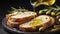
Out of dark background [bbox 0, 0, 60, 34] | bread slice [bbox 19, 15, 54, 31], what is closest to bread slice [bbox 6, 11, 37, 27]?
bread slice [bbox 19, 15, 54, 31]

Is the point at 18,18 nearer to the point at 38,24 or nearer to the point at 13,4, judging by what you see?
the point at 38,24

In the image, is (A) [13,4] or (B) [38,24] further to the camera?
(A) [13,4]

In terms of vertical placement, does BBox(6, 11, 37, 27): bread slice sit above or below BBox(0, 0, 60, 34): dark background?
below

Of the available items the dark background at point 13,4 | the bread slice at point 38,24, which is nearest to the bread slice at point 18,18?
the bread slice at point 38,24

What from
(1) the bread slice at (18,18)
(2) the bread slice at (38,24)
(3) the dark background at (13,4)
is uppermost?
(3) the dark background at (13,4)

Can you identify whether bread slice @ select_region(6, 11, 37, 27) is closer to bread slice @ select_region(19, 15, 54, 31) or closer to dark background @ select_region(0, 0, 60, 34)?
bread slice @ select_region(19, 15, 54, 31)

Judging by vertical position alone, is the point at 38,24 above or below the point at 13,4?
below

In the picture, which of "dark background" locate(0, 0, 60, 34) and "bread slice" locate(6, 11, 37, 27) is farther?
"dark background" locate(0, 0, 60, 34)

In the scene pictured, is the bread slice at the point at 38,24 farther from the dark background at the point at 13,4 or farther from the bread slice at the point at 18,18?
the dark background at the point at 13,4

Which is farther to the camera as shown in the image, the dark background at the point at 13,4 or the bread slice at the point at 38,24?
the dark background at the point at 13,4

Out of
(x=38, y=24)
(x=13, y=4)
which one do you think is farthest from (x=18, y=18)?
(x=13, y=4)

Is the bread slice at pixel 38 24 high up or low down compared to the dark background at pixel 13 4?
down

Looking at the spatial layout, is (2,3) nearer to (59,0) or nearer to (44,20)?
(59,0)
